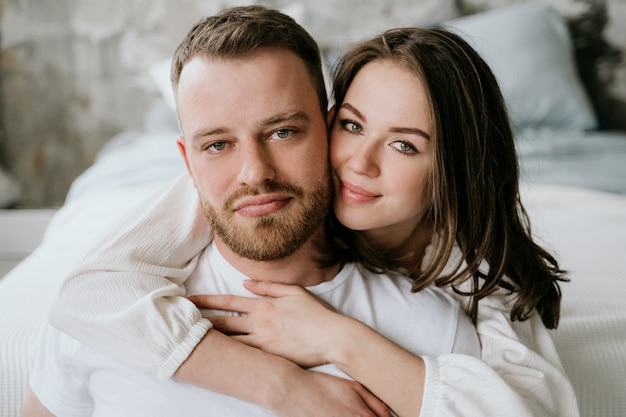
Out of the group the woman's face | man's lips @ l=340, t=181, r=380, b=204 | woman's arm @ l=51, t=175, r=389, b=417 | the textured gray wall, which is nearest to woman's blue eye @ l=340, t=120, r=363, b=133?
the woman's face

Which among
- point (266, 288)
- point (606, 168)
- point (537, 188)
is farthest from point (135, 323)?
point (606, 168)

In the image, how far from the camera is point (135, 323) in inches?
36.6

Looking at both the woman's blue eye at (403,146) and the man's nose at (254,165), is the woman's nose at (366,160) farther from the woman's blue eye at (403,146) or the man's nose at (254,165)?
the man's nose at (254,165)

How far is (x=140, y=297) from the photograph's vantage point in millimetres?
958

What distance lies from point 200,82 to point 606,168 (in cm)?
167

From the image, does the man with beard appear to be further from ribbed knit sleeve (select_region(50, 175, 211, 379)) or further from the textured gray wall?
the textured gray wall

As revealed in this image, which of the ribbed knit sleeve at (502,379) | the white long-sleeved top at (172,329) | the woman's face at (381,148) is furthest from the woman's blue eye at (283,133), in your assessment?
the ribbed knit sleeve at (502,379)

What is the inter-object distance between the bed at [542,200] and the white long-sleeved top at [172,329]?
106 mm

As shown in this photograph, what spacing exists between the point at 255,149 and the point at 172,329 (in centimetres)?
30

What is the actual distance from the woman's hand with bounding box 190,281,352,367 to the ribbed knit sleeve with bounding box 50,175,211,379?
0.07m

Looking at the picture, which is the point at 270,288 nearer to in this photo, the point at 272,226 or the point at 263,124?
the point at 272,226

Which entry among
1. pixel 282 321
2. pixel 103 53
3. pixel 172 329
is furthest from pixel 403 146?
pixel 103 53

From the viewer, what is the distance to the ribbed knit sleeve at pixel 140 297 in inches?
36.4

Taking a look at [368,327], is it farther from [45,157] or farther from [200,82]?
[45,157]
